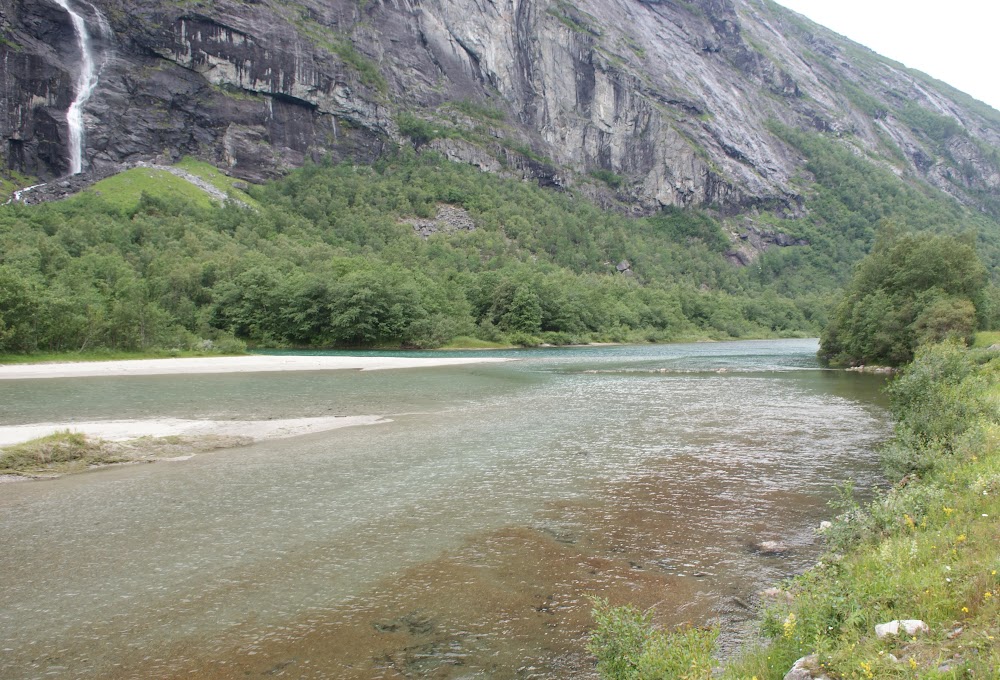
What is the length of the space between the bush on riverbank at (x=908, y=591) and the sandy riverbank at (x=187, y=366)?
4670 cm

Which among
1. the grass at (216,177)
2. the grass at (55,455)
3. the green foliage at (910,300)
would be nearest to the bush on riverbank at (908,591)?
the grass at (55,455)

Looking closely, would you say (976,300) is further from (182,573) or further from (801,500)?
(182,573)

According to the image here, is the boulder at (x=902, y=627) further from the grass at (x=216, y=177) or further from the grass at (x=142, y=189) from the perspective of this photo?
the grass at (x=216, y=177)

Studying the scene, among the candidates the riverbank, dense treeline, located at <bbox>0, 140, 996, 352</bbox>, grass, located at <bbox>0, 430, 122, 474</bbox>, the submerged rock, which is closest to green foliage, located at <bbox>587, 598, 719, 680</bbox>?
the submerged rock

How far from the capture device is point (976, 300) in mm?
52156

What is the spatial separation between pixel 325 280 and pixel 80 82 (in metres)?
121

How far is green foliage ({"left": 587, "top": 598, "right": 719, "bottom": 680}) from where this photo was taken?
641 centimetres

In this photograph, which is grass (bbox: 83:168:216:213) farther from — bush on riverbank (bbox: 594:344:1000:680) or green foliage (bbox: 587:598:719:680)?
bush on riverbank (bbox: 594:344:1000:680)

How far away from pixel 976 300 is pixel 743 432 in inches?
1720

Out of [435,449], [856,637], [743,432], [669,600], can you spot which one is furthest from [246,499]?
[743,432]

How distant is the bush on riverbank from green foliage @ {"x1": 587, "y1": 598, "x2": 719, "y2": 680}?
0.06 m

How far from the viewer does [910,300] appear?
53312mm

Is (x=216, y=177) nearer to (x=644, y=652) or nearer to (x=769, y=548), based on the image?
(x=769, y=548)

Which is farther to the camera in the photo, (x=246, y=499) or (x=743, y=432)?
(x=743, y=432)
